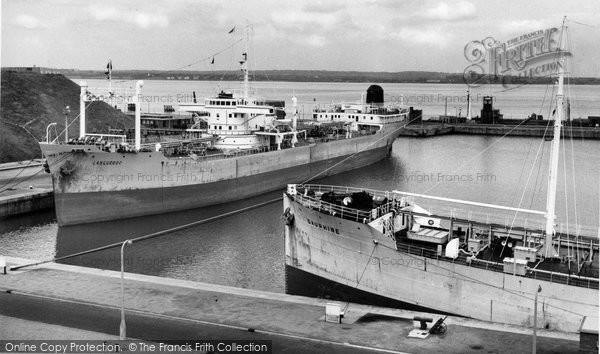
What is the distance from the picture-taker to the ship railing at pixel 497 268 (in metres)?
15.9

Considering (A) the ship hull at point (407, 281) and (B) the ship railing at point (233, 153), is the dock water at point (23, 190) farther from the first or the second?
(A) the ship hull at point (407, 281)

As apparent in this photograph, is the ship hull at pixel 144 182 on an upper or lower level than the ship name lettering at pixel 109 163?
lower

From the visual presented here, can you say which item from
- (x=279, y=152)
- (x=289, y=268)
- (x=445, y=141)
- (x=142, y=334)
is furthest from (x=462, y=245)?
(x=445, y=141)

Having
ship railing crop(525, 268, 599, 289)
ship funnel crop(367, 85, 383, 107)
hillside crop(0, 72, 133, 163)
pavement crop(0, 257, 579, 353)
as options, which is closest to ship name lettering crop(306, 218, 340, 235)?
pavement crop(0, 257, 579, 353)

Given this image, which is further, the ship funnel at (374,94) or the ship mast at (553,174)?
the ship funnel at (374,94)

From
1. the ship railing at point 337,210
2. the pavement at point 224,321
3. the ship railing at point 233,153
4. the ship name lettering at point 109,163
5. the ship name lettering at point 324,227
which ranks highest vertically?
the ship name lettering at point 109,163

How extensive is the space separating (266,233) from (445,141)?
5197 cm

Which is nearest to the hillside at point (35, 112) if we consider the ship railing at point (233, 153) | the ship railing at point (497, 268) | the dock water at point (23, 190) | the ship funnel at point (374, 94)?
the dock water at point (23, 190)

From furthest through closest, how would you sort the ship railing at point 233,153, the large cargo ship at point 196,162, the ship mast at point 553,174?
1. the ship railing at point 233,153
2. the large cargo ship at point 196,162
3. the ship mast at point 553,174

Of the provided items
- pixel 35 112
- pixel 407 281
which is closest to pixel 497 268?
pixel 407 281

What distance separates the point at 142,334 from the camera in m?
14.6

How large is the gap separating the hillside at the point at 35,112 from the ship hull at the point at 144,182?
15965 millimetres

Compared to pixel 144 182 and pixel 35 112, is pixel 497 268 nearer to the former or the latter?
pixel 144 182

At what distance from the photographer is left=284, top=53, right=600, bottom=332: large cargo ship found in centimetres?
1636
